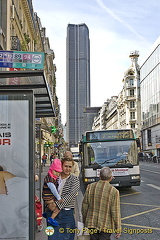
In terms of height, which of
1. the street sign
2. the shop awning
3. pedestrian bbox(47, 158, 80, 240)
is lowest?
pedestrian bbox(47, 158, 80, 240)

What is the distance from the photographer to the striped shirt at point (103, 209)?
4191 millimetres

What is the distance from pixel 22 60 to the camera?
7.25 m

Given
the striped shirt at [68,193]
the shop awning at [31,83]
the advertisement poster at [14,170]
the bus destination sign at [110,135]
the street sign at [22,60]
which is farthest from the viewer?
the bus destination sign at [110,135]

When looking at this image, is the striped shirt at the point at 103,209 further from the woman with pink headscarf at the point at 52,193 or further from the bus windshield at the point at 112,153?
the bus windshield at the point at 112,153

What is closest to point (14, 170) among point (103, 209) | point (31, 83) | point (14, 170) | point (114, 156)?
point (14, 170)

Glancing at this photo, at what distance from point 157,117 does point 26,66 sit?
56.5m

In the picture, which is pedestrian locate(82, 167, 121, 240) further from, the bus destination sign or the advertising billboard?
the bus destination sign

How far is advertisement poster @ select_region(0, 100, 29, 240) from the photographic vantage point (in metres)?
4.13

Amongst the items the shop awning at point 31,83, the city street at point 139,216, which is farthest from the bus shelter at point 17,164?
the city street at point 139,216

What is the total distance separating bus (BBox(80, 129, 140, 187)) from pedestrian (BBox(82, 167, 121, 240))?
335 inches

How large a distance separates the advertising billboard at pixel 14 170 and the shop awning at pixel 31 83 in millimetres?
374

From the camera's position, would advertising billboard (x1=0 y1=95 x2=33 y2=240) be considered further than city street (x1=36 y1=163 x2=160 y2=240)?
No

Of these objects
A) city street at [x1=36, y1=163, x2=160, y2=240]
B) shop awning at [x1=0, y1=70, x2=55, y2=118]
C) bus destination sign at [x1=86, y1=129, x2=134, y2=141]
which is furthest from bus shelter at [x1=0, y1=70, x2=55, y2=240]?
bus destination sign at [x1=86, y1=129, x2=134, y2=141]

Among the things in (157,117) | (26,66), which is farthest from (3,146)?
(157,117)
